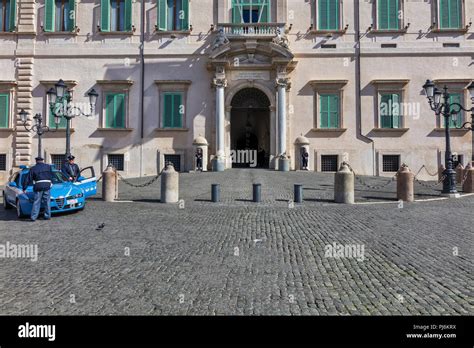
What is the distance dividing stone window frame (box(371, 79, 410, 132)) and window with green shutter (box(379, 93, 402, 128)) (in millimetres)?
181

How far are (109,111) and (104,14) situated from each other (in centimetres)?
637

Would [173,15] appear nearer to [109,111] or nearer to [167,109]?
[167,109]

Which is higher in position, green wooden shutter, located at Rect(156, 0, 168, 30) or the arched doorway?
green wooden shutter, located at Rect(156, 0, 168, 30)

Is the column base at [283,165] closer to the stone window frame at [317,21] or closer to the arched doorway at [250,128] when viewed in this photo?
the arched doorway at [250,128]

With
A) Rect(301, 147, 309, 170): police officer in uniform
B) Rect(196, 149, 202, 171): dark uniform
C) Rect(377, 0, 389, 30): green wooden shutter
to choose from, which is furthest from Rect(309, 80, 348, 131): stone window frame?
Rect(196, 149, 202, 171): dark uniform

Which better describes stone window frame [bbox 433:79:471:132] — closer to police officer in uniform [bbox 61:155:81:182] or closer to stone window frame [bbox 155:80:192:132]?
stone window frame [bbox 155:80:192:132]

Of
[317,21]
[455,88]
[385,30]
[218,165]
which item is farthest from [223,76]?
[455,88]

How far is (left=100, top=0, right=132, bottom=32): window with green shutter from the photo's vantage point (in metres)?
22.8

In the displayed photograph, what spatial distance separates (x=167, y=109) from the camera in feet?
75.0
